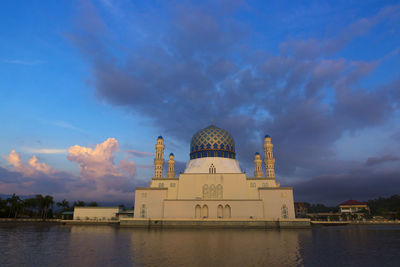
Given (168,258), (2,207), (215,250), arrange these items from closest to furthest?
(168,258), (215,250), (2,207)

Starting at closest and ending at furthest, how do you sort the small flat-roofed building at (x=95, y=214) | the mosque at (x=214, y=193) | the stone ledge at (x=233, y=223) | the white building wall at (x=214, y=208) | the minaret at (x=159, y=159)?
the stone ledge at (x=233, y=223), the white building wall at (x=214, y=208), the mosque at (x=214, y=193), the minaret at (x=159, y=159), the small flat-roofed building at (x=95, y=214)

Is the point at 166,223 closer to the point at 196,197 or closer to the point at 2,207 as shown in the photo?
the point at 196,197

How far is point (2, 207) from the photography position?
5678 cm

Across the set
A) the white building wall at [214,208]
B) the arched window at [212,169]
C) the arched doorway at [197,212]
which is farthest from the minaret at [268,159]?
the arched doorway at [197,212]

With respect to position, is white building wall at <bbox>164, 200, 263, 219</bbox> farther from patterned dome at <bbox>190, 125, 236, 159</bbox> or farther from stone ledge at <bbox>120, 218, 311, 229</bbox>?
patterned dome at <bbox>190, 125, 236, 159</bbox>

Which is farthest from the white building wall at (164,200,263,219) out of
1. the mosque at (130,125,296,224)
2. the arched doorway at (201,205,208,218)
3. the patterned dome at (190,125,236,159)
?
the patterned dome at (190,125,236,159)

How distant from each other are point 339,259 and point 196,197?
1015 inches

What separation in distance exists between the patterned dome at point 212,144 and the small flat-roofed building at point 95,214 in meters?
17.5

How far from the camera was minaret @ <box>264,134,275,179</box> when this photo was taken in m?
43.1

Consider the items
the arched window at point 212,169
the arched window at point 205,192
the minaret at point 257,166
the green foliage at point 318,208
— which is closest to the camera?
the arched window at point 205,192

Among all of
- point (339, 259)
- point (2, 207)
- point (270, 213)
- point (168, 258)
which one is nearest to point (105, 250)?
point (168, 258)

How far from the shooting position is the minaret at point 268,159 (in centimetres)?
4312

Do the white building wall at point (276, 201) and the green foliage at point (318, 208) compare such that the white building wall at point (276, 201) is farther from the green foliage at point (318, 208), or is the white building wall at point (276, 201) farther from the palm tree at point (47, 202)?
the green foliage at point (318, 208)

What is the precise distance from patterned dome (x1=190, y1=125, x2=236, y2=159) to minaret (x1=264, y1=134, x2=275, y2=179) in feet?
18.1
